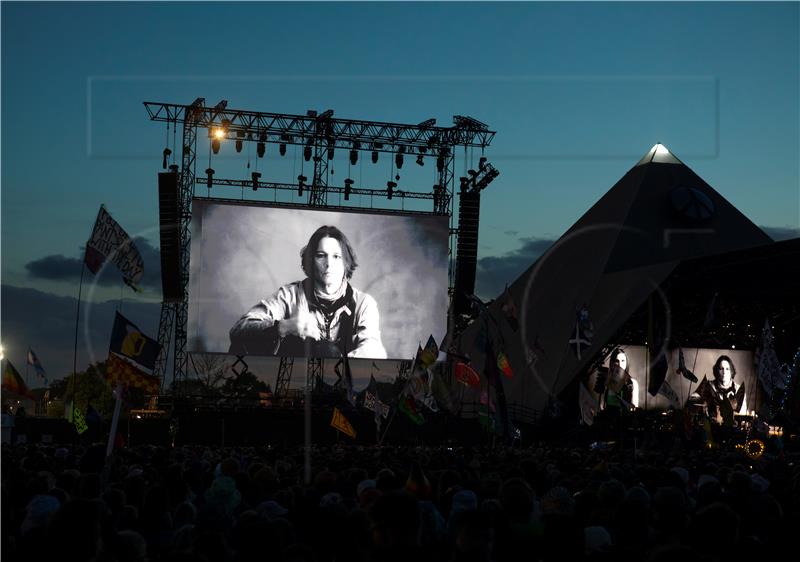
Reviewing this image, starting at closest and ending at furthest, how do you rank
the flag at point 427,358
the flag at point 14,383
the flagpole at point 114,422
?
1. the flagpole at point 114,422
2. the flag at point 14,383
3. the flag at point 427,358

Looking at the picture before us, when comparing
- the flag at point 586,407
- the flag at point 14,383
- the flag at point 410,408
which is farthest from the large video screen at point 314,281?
the flag at point 14,383

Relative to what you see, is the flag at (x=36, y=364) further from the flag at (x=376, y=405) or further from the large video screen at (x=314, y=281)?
the large video screen at (x=314, y=281)

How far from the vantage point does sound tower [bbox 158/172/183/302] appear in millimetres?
45656

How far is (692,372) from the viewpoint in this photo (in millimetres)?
46656

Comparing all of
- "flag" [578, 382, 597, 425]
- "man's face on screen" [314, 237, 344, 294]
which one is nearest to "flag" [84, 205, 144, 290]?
"flag" [578, 382, 597, 425]

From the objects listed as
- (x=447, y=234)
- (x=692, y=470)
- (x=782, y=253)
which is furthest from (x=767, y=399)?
(x=447, y=234)

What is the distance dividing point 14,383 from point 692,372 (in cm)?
3457

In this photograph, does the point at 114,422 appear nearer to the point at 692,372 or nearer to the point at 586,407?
the point at 586,407

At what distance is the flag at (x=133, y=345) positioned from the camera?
15.6 meters

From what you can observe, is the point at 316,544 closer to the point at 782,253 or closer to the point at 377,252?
the point at 782,253

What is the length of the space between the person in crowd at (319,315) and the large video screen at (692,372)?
10296 mm

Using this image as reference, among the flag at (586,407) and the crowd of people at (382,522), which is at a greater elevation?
the crowd of people at (382,522)

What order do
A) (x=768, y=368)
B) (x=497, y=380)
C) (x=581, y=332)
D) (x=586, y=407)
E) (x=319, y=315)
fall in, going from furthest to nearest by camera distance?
(x=319, y=315)
(x=581, y=332)
(x=586, y=407)
(x=768, y=368)
(x=497, y=380)

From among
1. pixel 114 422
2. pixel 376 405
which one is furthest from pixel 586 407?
pixel 114 422
